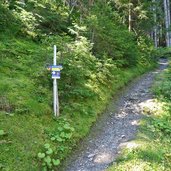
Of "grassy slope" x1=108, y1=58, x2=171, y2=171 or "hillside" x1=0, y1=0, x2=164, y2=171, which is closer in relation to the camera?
"grassy slope" x1=108, y1=58, x2=171, y2=171

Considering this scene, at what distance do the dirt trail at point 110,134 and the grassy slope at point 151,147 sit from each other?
0.39 m

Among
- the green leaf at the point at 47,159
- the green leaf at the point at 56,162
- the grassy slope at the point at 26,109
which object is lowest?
the green leaf at the point at 56,162

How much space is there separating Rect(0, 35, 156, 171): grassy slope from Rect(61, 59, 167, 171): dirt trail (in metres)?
0.35

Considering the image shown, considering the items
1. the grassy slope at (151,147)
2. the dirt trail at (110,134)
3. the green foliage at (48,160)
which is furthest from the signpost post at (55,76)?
the grassy slope at (151,147)

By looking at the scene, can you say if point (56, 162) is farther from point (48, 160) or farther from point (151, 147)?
point (151, 147)

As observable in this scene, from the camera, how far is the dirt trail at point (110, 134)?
8.14 meters

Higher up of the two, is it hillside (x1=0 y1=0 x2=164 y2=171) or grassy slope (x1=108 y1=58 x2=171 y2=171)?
hillside (x1=0 y1=0 x2=164 y2=171)

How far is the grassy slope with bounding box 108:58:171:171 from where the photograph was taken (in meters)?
7.57

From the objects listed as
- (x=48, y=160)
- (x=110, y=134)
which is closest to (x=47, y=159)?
(x=48, y=160)

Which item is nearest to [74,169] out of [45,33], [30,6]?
[45,33]

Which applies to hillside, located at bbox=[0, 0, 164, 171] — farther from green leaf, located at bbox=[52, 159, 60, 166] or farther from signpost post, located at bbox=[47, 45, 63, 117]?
signpost post, located at bbox=[47, 45, 63, 117]

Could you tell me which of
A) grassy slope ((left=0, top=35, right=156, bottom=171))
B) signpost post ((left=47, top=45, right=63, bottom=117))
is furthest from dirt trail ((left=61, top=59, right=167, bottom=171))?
signpost post ((left=47, top=45, right=63, bottom=117))

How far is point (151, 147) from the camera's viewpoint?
28.2 ft

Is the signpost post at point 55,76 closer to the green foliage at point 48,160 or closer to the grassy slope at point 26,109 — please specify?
the grassy slope at point 26,109
